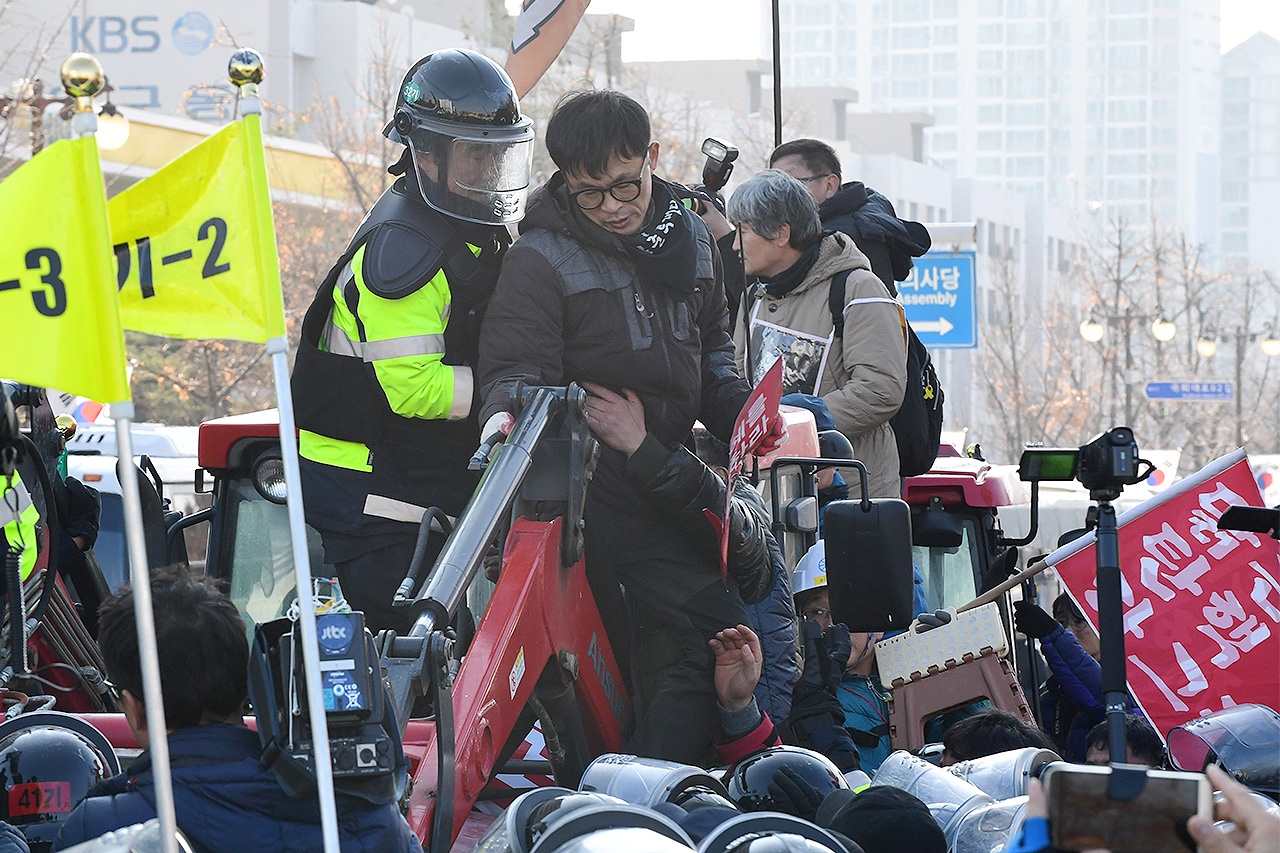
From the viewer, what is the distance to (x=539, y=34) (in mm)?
7773

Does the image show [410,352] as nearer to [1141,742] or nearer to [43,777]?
[43,777]

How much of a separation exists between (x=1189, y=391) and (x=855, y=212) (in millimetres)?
27592

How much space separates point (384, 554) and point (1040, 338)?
73212mm

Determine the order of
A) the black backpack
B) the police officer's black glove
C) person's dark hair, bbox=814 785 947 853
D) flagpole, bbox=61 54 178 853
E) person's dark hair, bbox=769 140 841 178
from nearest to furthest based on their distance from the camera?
flagpole, bbox=61 54 178 853
person's dark hair, bbox=814 785 947 853
the police officer's black glove
the black backpack
person's dark hair, bbox=769 140 841 178

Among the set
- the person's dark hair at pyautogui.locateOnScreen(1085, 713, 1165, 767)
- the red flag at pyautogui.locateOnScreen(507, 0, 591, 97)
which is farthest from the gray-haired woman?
the person's dark hair at pyautogui.locateOnScreen(1085, 713, 1165, 767)

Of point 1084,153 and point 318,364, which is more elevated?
point 1084,153

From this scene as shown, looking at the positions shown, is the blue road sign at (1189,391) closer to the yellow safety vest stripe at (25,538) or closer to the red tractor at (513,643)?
the red tractor at (513,643)

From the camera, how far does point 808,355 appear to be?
8.00 meters

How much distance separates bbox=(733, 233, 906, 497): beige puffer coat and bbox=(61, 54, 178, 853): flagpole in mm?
4545

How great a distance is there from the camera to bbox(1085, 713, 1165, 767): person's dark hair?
5.75 metres

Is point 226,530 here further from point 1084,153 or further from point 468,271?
point 1084,153

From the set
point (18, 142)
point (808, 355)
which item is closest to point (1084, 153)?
point (18, 142)

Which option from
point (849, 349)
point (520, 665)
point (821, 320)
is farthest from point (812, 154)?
point (520, 665)

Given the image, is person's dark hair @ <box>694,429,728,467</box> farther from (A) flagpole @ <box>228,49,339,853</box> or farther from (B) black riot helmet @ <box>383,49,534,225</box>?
(A) flagpole @ <box>228,49,339,853</box>
